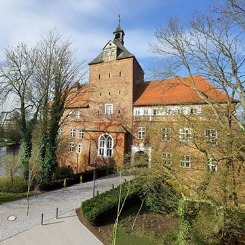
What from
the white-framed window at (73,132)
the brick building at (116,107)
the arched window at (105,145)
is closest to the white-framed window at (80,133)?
the brick building at (116,107)

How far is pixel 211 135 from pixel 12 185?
14.6 m

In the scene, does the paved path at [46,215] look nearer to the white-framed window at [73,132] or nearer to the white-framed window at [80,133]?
the white-framed window at [80,133]

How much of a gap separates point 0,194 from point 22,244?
7894mm

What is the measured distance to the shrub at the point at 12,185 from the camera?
1595 centimetres

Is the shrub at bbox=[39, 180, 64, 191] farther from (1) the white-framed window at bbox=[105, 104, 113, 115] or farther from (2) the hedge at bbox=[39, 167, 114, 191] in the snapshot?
(1) the white-framed window at bbox=[105, 104, 113, 115]

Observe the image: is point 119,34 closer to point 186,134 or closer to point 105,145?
point 105,145

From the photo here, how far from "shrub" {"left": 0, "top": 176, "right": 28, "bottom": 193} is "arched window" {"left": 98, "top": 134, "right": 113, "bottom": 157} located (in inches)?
399

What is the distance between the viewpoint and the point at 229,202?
26.9 feet

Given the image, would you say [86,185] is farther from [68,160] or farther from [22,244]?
[68,160]

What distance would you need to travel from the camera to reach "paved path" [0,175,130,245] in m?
9.38

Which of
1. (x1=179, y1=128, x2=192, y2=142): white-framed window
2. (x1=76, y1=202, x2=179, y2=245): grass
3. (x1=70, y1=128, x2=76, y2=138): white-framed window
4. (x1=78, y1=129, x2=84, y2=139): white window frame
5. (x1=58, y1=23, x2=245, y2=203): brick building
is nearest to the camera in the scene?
(x1=76, y1=202, x2=179, y2=245): grass

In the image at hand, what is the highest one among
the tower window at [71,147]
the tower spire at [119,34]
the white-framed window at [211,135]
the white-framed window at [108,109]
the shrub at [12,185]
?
the tower spire at [119,34]

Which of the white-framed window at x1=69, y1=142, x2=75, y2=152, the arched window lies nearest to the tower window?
the white-framed window at x1=69, y1=142, x2=75, y2=152

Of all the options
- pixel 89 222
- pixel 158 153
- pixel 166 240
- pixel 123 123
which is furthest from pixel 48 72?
pixel 166 240
